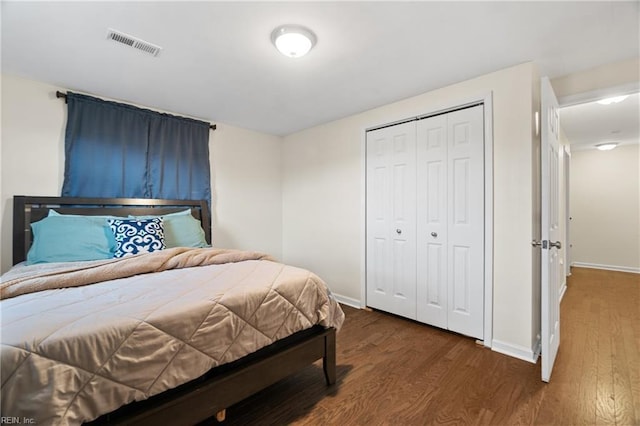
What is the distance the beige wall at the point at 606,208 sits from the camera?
512cm

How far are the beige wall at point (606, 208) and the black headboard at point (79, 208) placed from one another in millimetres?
6852

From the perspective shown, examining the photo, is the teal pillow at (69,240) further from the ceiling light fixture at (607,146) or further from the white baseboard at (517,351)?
the ceiling light fixture at (607,146)

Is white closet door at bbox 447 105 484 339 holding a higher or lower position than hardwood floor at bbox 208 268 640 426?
higher

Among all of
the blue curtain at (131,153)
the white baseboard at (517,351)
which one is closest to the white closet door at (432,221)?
the white baseboard at (517,351)

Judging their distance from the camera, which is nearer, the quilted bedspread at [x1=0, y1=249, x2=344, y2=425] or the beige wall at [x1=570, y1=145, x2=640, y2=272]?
the quilted bedspread at [x1=0, y1=249, x2=344, y2=425]

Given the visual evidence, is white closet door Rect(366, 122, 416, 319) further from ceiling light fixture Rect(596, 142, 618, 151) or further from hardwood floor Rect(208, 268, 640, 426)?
ceiling light fixture Rect(596, 142, 618, 151)

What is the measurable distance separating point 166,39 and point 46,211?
185cm

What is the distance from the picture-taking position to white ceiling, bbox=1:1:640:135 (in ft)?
5.38

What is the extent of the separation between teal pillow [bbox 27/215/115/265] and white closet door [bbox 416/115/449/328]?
2756 mm

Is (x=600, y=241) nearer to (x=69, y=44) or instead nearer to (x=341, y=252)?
(x=341, y=252)

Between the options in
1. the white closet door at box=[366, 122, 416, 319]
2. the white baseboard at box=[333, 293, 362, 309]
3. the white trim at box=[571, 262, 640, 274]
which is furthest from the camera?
the white trim at box=[571, 262, 640, 274]

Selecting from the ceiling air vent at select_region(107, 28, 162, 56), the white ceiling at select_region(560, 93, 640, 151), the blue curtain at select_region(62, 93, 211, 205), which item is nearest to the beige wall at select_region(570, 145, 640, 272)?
the white ceiling at select_region(560, 93, 640, 151)

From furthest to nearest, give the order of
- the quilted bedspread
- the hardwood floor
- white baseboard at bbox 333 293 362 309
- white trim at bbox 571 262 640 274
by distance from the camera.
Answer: white trim at bbox 571 262 640 274
white baseboard at bbox 333 293 362 309
the hardwood floor
the quilted bedspread

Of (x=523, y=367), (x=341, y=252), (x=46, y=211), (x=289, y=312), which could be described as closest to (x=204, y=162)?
(x=46, y=211)
